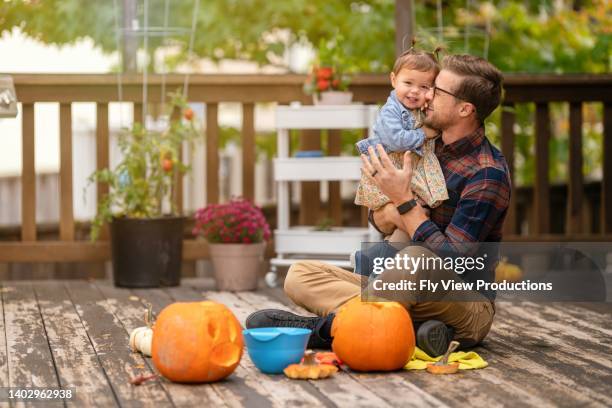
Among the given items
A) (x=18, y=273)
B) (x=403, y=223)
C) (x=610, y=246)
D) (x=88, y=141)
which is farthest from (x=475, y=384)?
(x=88, y=141)

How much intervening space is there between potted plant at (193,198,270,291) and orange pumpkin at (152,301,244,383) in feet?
7.06

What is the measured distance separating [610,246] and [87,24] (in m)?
3.75

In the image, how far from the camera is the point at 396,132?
3.37m

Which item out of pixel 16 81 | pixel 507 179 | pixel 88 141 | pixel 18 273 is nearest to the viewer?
pixel 507 179

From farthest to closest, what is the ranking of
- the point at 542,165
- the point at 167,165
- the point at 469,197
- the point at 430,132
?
the point at 542,165 → the point at 167,165 → the point at 430,132 → the point at 469,197

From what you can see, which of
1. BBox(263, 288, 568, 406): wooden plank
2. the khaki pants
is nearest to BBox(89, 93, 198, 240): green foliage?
the khaki pants

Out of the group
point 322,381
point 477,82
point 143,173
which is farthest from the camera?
point 143,173

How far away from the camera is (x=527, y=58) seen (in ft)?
24.4

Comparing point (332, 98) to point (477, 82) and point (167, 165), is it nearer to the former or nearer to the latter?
point (167, 165)

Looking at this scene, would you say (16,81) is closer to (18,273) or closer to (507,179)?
(18,273)

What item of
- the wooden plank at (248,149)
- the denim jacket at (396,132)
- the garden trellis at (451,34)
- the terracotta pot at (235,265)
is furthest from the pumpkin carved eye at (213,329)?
the wooden plank at (248,149)

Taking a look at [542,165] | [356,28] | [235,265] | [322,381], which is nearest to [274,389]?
[322,381]

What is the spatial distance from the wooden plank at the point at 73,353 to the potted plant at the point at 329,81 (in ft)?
5.18

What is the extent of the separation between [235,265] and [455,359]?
81.0 inches
